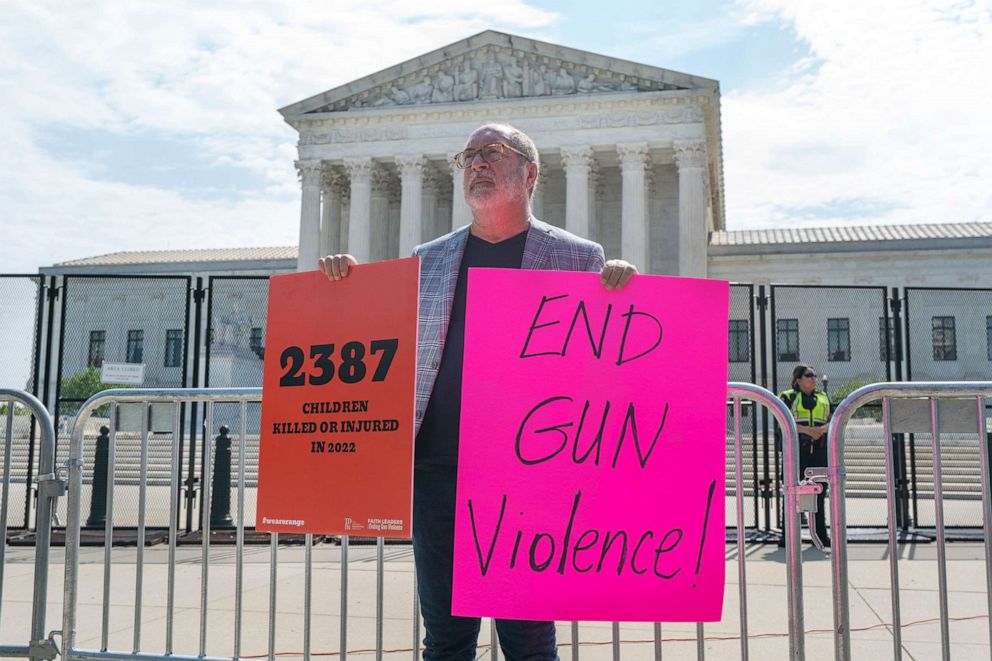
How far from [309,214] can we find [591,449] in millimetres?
42226

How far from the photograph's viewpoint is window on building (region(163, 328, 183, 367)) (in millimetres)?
13610

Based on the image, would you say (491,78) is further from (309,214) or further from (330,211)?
(309,214)

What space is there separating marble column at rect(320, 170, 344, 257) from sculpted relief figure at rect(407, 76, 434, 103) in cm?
596

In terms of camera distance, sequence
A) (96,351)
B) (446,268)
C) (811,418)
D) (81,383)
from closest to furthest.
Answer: (446,268) → (811,418) → (81,383) → (96,351)

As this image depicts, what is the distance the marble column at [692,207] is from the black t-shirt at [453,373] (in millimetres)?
37076

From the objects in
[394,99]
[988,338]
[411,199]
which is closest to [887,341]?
[988,338]

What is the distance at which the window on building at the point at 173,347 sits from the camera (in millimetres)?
13610

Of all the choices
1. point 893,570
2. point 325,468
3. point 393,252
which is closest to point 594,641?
point 893,570

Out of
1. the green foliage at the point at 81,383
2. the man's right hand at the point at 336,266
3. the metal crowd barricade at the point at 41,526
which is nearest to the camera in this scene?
the man's right hand at the point at 336,266

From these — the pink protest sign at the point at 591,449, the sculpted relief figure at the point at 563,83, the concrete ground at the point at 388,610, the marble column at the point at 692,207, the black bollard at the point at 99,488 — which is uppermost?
the sculpted relief figure at the point at 563,83

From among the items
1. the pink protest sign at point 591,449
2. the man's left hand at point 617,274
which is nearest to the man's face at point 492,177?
the pink protest sign at point 591,449

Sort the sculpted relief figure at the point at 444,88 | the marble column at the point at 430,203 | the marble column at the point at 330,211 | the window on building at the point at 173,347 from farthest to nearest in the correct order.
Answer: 1. the marble column at the point at 330,211
2. the marble column at the point at 430,203
3. the sculpted relief figure at the point at 444,88
4. the window on building at the point at 173,347

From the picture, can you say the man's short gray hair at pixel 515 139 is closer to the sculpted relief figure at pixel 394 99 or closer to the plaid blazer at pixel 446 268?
the plaid blazer at pixel 446 268

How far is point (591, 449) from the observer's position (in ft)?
9.68
